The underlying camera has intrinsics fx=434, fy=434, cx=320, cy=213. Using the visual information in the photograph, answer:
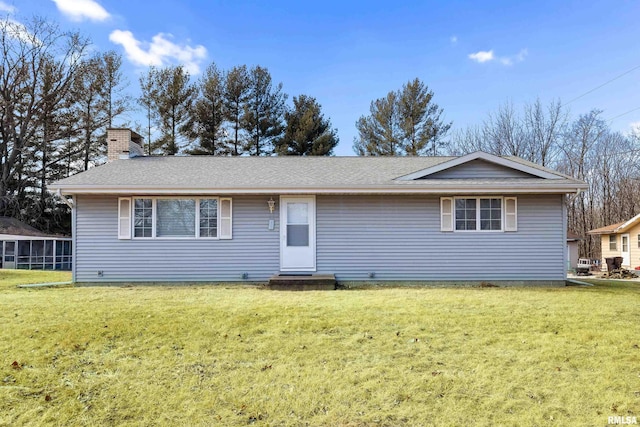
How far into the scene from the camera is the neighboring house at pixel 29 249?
2031 cm

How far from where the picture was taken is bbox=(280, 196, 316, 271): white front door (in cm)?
1066

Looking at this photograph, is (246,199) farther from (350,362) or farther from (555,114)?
(555,114)

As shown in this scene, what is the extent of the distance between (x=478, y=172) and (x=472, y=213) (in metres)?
1.06

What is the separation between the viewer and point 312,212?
1070 centimetres

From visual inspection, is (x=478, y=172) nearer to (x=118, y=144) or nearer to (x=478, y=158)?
(x=478, y=158)

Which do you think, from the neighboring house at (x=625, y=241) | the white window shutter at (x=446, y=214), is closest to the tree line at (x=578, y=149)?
the neighboring house at (x=625, y=241)

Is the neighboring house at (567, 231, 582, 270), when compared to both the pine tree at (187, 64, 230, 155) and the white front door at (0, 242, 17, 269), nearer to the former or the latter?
the pine tree at (187, 64, 230, 155)

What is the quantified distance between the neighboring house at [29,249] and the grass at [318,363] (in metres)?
16.1

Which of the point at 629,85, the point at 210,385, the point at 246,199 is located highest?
the point at 629,85

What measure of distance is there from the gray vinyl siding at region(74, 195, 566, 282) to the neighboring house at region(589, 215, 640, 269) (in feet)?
49.5

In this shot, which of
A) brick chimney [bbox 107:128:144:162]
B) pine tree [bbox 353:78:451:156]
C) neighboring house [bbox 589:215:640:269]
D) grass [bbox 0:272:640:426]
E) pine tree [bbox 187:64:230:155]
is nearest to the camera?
grass [bbox 0:272:640:426]

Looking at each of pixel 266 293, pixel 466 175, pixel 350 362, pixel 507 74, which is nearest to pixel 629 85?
pixel 507 74

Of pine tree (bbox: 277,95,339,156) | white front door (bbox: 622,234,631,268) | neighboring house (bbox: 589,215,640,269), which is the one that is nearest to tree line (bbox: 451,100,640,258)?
neighboring house (bbox: 589,215,640,269)

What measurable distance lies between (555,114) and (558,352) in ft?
92.5
